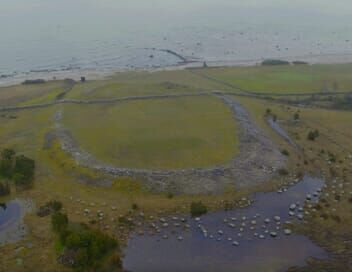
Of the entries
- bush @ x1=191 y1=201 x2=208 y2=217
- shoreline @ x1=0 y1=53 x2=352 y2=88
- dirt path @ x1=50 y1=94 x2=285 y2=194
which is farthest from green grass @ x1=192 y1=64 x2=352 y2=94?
bush @ x1=191 y1=201 x2=208 y2=217

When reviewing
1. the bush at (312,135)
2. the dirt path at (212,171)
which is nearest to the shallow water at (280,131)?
the bush at (312,135)

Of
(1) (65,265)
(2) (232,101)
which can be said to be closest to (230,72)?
(2) (232,101)

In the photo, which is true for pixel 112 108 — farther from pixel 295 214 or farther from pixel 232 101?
pixel 295 214

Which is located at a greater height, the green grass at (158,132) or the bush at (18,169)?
the green grass at (158,132)

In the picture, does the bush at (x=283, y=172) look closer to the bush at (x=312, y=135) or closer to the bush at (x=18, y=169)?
the bush at (x=312, y=135)

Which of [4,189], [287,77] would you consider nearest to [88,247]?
[4,189]

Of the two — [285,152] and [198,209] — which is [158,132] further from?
[198,209]
